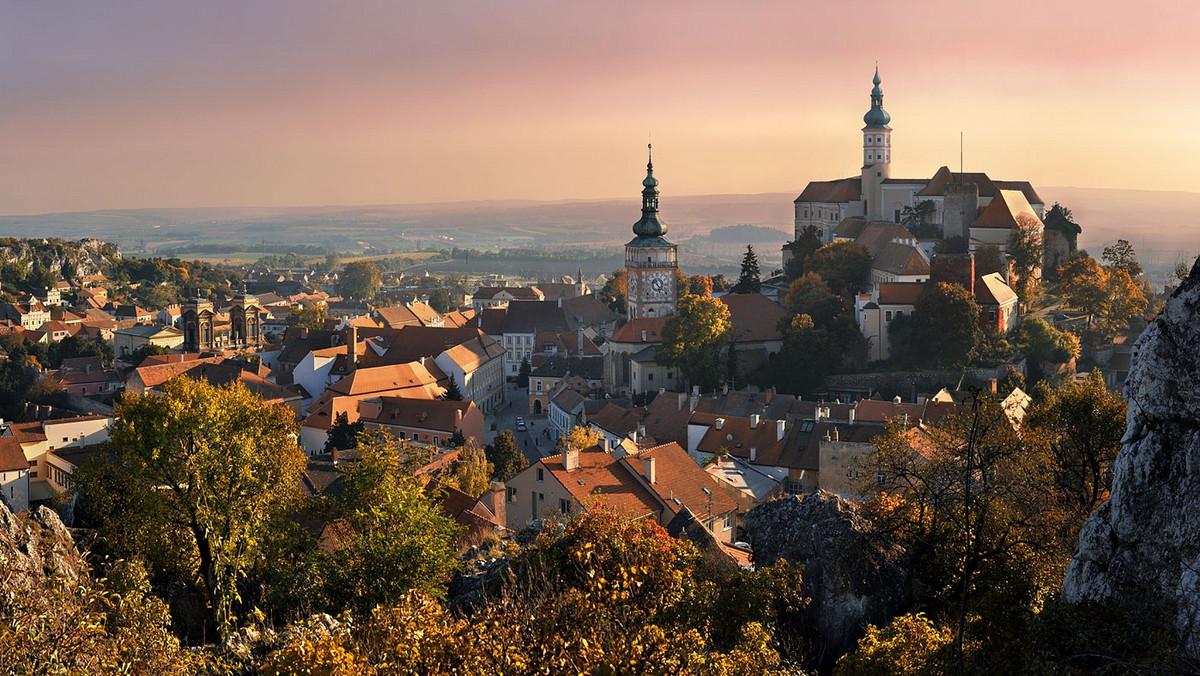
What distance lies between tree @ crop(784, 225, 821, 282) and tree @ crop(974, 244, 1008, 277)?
42.8 feet

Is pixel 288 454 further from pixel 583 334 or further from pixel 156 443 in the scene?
pixel 583 334

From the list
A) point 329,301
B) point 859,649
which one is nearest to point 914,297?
point 859,649

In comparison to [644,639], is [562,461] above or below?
below

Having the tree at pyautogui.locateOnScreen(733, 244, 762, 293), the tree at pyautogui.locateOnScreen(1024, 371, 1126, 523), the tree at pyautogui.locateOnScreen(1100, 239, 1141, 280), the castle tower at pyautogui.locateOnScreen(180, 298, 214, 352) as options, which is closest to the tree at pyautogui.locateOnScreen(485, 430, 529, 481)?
the tree at pyautogui.locateOnScreen(1024, 371, 1126, 523)

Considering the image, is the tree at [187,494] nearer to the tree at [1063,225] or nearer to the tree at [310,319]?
the tree at [1063,225]

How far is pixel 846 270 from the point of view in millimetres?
58906

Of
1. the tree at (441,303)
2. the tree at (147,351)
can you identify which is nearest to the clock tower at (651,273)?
the tree at (147,351)

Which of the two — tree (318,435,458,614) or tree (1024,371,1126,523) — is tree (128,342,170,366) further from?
tree (1024,371,1126,523)

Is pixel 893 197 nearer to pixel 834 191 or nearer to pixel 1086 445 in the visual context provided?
pixel 834 191

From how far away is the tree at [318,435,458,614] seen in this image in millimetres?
17328

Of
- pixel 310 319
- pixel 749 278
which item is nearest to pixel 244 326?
pixel 310 319

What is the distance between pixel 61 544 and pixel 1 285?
109996 mm

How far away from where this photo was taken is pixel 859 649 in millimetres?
12414

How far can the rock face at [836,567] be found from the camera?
50.3 feet
